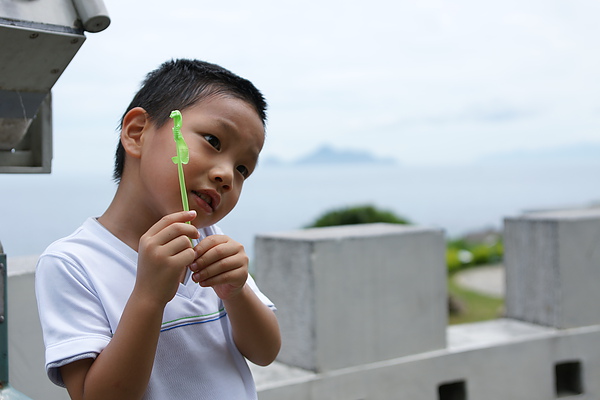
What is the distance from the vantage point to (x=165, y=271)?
1210 millimetres

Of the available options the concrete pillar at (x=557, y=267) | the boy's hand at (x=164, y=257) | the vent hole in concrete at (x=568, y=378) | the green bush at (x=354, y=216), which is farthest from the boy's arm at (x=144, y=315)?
the green bush at (x=354, y=216)

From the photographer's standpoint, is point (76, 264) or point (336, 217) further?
point (336, 217)

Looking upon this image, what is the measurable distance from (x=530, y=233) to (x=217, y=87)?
2845mm

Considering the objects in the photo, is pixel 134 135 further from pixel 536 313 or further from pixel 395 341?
pixel 536 313

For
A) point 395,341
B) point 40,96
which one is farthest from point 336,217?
point 40,96

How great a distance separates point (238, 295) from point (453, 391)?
2.36 metres

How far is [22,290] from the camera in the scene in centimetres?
227

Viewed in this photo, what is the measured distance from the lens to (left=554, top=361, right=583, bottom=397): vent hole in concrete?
381cm

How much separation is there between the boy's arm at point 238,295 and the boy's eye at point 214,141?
192 millimetres

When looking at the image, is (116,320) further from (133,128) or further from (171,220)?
(133,128)

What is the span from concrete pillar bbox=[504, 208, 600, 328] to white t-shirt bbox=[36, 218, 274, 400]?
2678mm

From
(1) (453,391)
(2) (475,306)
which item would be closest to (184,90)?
(1) (453,391)

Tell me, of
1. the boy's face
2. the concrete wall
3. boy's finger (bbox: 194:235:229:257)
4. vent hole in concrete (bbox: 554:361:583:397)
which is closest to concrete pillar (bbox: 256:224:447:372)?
the concrete wall

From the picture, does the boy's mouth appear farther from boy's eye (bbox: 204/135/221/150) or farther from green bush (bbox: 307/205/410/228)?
green bush (bbox: 307/205/410/228)
